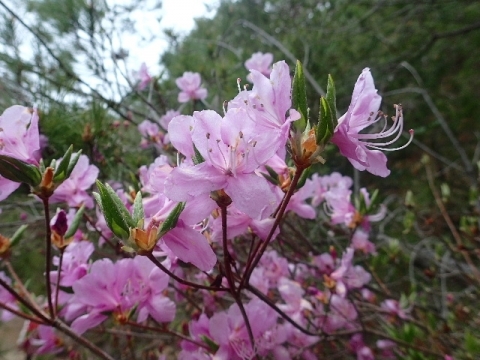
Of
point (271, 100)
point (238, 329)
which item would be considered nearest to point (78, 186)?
point (238, 329)

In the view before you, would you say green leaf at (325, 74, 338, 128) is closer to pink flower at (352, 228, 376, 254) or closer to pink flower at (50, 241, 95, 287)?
pink flower at (50, 241, 95, 287)

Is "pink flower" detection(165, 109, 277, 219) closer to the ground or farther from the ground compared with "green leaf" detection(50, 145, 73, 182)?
farther from the ground

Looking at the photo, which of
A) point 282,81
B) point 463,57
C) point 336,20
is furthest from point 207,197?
point 463,57

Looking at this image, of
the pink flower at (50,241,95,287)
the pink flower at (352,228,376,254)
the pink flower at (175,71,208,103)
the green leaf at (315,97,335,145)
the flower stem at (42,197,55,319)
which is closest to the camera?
the green leaf at (315,97,335,145)

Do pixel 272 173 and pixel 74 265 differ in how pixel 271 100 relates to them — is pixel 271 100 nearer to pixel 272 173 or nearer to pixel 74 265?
pixel 272 173

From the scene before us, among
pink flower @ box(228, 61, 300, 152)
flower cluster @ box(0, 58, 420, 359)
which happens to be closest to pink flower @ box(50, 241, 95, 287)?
flower cluster @ box(0, 58, 420, 359)

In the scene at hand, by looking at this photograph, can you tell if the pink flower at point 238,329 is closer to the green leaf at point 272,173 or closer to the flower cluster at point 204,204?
the flower cluster at point 204,204
